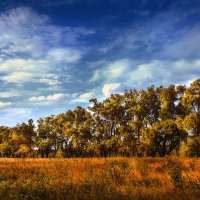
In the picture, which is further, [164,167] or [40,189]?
[164,167]

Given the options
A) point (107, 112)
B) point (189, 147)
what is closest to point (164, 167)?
point (189, 147)

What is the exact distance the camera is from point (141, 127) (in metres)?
46.6

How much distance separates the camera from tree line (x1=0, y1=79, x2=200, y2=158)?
39594 millimetres

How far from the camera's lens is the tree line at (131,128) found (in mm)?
39594

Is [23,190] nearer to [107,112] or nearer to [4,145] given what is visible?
[107,112]

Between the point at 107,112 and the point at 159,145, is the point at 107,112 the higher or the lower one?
the higher one

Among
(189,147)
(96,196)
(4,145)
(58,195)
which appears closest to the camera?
(96,196)

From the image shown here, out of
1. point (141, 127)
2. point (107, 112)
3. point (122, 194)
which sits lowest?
point (122, 194)

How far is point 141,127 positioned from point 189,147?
12.7 metres

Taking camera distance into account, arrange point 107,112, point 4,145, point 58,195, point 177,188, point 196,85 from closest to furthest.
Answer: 1. point 58,195
2. point 177,188
3. point 196,85
4. point 107,112
5. point 4,145

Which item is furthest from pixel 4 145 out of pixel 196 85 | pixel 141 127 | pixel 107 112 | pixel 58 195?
pixel 58 195

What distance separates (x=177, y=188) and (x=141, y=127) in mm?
38742

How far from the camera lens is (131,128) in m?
47.6

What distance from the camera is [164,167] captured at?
13992 mm
